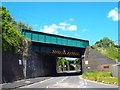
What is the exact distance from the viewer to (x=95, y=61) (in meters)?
48.2

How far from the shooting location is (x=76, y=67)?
17012cm

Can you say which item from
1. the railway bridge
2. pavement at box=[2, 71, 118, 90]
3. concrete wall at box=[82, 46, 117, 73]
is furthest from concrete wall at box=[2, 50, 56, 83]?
concrete wall at box=[82, 46, 117, 73]

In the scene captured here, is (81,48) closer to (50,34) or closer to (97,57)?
(97,57)

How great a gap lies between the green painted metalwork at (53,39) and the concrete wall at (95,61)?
311 centimetres

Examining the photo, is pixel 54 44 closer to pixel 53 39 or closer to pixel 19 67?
pixel 53 39

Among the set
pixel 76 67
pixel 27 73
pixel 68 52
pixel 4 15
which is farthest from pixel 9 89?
pixel 76 67

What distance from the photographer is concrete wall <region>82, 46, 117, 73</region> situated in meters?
46.4

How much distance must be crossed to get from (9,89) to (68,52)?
3238cm

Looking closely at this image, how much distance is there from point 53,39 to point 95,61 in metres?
13.5

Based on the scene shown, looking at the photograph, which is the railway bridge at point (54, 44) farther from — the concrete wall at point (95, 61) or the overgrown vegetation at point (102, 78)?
the overgrown vegetation at point (102, 78)

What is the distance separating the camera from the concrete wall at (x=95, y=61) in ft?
152

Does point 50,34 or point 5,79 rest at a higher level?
point 50,34

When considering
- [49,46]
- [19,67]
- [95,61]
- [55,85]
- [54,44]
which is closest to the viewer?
A: [55,85]

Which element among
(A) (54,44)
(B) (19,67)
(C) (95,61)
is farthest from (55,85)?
(C) (95,61)
